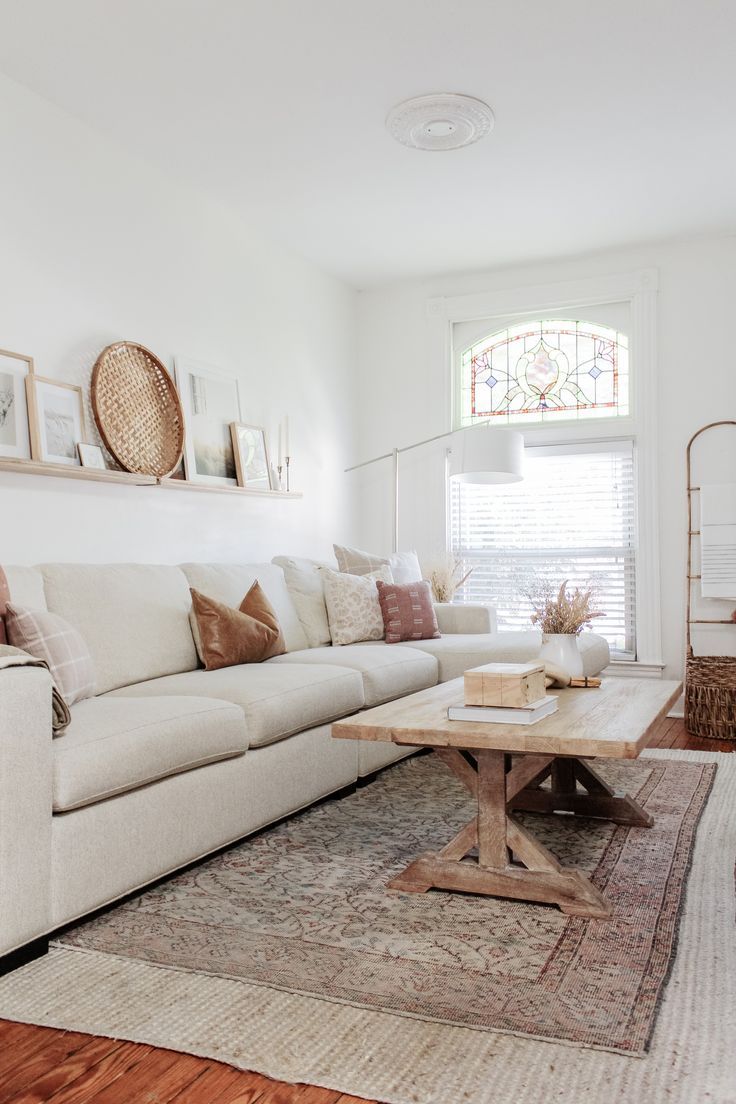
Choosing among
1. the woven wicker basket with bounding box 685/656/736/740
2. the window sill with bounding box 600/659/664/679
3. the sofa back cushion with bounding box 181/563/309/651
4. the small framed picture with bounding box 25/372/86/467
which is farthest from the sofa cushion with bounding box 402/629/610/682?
the small framed picture with bounding box 25/372/86/467

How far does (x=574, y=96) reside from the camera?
383 centimetres

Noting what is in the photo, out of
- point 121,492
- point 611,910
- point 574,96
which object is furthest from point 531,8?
point 611,910

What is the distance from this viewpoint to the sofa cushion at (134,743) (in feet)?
7.27

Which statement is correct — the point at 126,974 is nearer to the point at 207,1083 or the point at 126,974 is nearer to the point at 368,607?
the point at 207,1083

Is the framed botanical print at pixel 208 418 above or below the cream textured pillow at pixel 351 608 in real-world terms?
above

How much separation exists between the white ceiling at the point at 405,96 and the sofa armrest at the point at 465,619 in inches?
85.2

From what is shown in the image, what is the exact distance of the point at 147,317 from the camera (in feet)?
14.3

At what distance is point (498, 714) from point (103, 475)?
2082 mm

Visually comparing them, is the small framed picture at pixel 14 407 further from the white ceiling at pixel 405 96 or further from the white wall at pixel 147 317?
the white ceiling at pixel 405 96

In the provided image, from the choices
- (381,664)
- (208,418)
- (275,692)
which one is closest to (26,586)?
(275,692)

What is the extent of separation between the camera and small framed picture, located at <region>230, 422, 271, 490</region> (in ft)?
16.1

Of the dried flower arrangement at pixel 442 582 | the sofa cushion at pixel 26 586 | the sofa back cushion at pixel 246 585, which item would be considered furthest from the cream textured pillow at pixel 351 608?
the sofa cushion at pixel 26 586

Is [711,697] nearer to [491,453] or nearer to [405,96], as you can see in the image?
[491,453]

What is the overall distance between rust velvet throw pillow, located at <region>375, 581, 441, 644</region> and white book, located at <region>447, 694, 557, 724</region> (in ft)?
7.01
